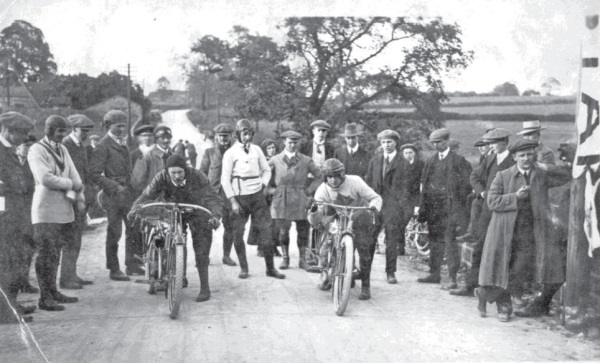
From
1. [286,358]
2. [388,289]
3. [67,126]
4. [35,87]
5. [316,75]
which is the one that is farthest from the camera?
[388,289]

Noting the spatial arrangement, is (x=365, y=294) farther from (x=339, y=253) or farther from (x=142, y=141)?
(x=142, y=141)

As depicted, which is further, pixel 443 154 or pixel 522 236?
pixel 443 154

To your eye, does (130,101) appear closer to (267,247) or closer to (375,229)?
(267,247)

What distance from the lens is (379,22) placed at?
5.90 meters

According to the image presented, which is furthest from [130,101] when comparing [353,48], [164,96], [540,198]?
[540,198]

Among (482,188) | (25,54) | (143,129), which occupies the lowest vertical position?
(482,188)

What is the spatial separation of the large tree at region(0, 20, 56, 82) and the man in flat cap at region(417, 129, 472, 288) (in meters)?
3.63

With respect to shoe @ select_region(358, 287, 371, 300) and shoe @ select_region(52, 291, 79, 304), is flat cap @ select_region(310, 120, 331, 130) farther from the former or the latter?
shoe @ select_region(52, 291, 79, 304)

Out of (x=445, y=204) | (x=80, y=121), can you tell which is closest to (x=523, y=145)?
(x=445, y=204)

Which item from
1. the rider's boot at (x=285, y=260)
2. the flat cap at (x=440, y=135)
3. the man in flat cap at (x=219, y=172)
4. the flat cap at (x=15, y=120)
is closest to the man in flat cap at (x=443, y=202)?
the flat cap at (x=440, y=135)

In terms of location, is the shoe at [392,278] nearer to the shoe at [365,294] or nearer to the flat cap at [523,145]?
the shoe at [365,294]

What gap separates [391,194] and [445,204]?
66 centimetres

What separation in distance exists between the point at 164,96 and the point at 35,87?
1.08 metres

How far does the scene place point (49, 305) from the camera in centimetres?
543
